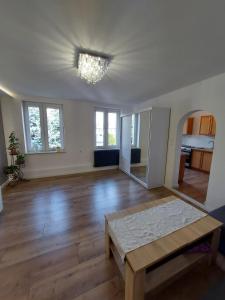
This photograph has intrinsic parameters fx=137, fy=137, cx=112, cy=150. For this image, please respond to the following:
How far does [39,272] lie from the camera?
1.46 m

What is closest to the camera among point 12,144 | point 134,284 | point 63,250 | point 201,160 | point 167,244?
point 134,284

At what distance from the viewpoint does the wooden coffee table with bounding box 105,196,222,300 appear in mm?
1046

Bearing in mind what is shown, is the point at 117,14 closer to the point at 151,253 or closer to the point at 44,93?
the point at 151,253

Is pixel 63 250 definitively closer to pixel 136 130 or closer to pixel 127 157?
pixel 127 157

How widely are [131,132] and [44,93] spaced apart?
2.60 meters

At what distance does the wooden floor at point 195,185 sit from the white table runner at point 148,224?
1.57 m

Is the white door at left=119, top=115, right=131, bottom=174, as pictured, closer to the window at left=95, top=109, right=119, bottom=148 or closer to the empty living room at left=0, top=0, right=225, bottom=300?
the empty living room at left=0, top=0, right=225, bottom=300

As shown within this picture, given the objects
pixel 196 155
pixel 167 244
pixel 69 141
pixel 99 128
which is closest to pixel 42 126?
pixel 69 141

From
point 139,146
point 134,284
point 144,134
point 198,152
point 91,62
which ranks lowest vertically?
point 134,284

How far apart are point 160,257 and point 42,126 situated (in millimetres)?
4149

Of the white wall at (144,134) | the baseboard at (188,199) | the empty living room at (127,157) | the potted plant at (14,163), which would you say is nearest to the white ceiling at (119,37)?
the empty living room at (127,157)

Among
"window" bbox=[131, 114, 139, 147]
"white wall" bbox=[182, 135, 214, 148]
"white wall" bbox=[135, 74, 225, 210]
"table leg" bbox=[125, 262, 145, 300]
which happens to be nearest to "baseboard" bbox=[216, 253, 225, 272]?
"white wall" bbox=[135, 74, 225, 210]

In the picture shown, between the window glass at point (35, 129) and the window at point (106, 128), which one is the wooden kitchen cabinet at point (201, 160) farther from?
the window glass at point (35, 129)

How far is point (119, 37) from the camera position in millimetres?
1537
